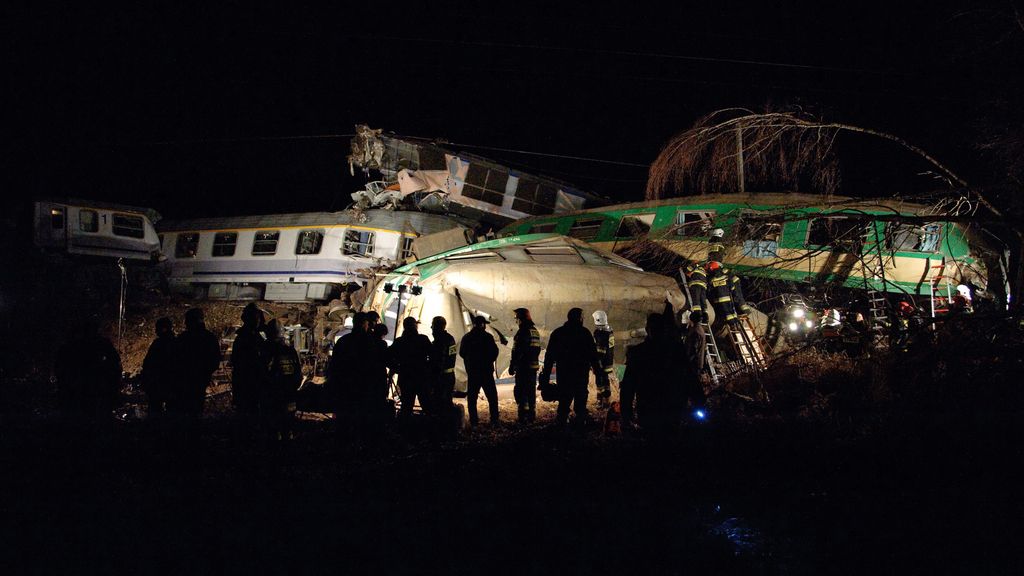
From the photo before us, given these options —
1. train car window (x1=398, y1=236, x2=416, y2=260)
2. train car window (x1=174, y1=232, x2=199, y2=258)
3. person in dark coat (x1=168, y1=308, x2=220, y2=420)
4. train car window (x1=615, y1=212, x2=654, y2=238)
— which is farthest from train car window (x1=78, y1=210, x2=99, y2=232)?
person in dark coat (x1=168, y1=308, x2=220, y2=420)

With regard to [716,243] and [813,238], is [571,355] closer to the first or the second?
[716,243]

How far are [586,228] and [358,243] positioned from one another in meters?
7.81

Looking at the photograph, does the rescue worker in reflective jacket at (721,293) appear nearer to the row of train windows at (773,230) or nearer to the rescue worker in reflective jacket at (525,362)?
the row of train windows at (773,230)

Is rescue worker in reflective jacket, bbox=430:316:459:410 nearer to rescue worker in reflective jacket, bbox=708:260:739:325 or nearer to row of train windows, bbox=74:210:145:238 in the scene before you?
rescue worker in reflective jacket, bbox=708:260:739:325

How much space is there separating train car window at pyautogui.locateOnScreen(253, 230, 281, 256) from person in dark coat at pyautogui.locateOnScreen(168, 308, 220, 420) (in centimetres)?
1560

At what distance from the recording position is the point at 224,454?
625 centimetres

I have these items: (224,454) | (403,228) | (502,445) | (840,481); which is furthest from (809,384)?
(403,228)

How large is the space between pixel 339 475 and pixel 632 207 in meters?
13.8

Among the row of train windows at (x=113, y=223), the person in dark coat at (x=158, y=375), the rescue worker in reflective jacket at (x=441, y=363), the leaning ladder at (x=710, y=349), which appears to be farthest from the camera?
the row of train windows at (x=113, y=223)

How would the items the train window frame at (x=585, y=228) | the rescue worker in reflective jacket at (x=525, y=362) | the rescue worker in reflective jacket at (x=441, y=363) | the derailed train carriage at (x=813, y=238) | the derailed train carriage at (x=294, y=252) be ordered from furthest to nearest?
the derailed train carriage at (x=294, y=252) → the train window frame at (x=585, y=228) → the rescue worker in reflective jacket at (x=525, y=362) → the derailed train carriage at (x=813, y=238) → the rescue worker in reflective jacket at (x=441, y=363)

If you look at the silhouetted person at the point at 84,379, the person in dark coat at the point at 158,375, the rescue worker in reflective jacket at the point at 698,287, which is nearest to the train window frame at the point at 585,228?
the rescue worker in reflective jacket at the point at 698,287

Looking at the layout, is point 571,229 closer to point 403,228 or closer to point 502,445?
point 403,228

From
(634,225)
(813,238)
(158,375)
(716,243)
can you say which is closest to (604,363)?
(716,243)

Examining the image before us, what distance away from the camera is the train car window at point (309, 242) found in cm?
2084
